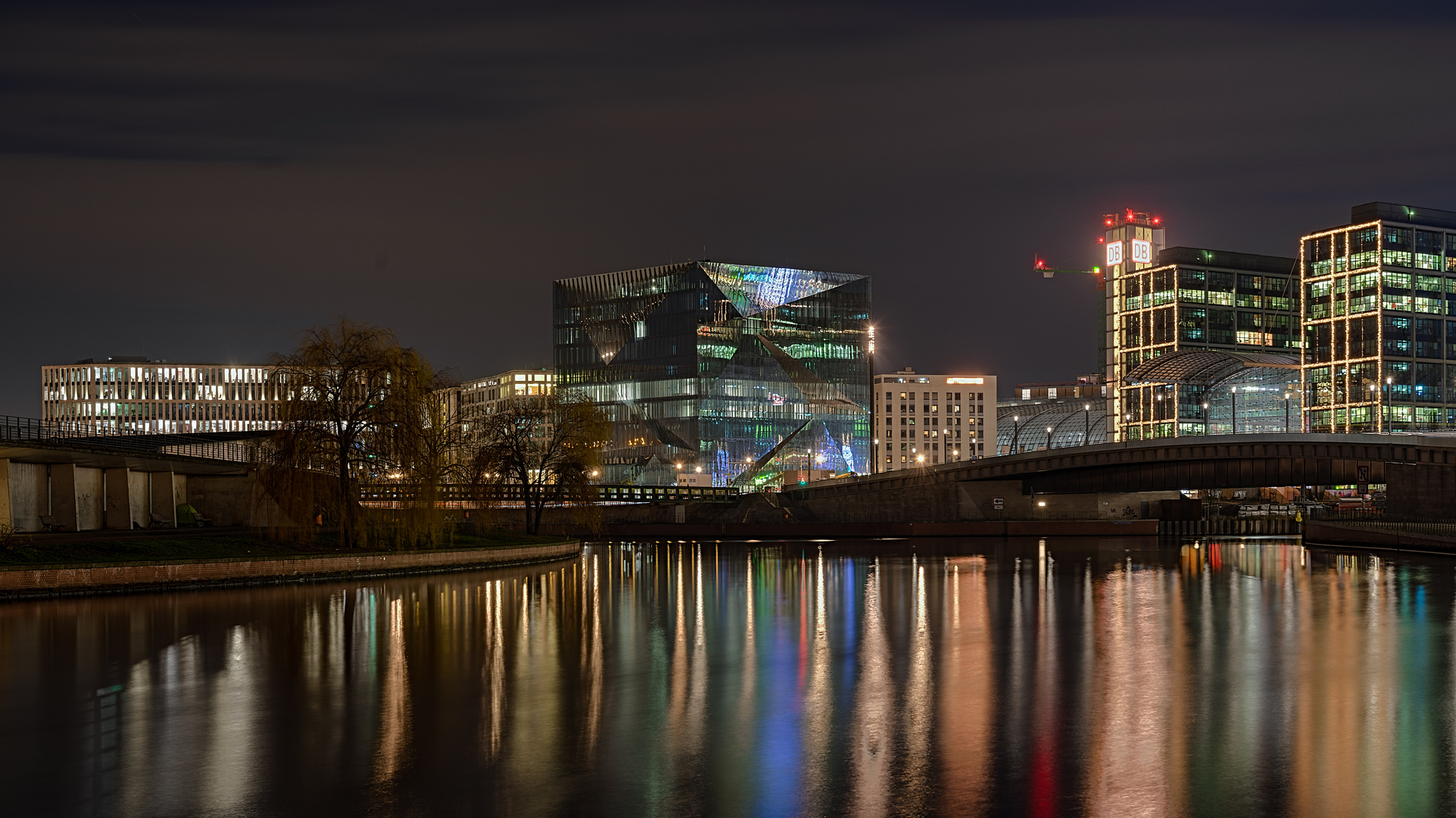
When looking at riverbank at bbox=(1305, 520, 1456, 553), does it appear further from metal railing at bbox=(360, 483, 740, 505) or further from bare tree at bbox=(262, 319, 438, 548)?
bare tree at bbox=(262, 319, 438, 548)

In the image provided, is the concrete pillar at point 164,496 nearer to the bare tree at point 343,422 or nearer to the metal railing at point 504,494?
the metal railing at point 504,494

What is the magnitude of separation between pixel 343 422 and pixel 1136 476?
72.7m

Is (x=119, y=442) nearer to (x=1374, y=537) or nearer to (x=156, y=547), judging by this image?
(x=156, y=547)

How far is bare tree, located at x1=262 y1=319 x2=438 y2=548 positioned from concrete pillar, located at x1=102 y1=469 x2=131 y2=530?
18.2 meters

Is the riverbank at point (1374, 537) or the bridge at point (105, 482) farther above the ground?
the bridge at point (105, 482)

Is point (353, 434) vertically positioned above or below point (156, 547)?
above

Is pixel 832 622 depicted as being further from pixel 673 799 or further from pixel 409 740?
pixel 673 799

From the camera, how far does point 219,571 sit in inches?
1987

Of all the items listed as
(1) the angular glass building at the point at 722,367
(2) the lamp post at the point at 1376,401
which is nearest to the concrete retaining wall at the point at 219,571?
(1) the angular glass building at the point at 722,367

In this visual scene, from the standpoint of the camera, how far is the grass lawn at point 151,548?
4759 cm

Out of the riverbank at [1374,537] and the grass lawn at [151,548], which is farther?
the riverbank at [1374,537]

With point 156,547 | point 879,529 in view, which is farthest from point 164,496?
point 879,529

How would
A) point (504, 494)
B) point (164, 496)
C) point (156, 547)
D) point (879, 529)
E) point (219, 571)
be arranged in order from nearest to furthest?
point (219, 571), point (156, 547), point (164, 496), point (504, 494), point (879, 529)

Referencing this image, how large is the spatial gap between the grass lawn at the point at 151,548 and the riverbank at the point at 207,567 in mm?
65
